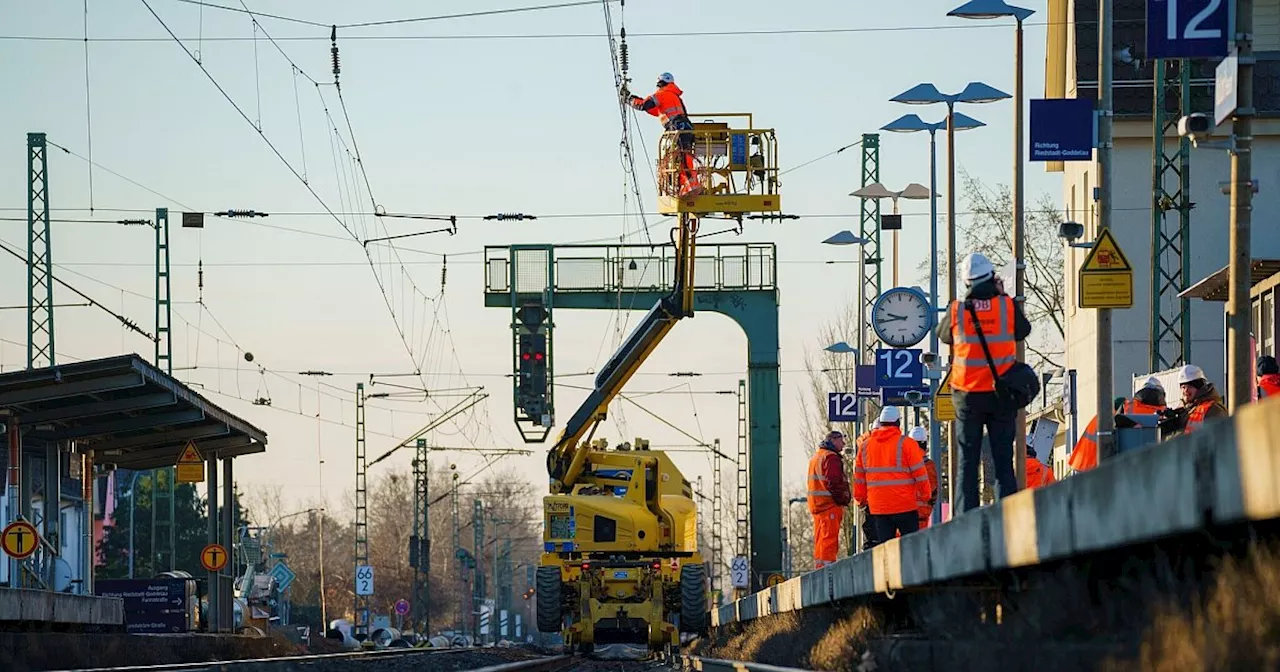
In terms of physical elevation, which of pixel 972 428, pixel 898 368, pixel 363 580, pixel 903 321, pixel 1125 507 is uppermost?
pixel 903 321

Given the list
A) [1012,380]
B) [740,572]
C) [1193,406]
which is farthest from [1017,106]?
[740,572]

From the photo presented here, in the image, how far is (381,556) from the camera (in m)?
141

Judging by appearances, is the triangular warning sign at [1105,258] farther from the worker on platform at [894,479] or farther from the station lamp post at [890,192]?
the station lamp post at [890,192]

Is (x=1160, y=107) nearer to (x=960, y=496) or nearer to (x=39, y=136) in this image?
(x=960, y=496)

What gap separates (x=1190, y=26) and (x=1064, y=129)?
5213mm

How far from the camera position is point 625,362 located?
34219mm

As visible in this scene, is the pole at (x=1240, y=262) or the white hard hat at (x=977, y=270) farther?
the pole at (x=1240, y=262)

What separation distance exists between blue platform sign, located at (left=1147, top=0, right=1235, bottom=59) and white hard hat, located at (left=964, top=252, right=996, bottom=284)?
4.56 metres

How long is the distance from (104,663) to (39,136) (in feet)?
80.8

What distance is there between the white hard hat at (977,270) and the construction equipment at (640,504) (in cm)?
1929

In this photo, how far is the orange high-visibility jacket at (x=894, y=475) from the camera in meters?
18.4

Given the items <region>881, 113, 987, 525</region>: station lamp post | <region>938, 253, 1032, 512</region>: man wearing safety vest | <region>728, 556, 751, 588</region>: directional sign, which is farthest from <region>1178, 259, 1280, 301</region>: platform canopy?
<region>728, 556, 751, 588</region>: directional sign

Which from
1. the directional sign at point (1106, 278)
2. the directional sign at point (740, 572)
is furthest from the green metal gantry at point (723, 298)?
the directional sign at point (1106, 278)

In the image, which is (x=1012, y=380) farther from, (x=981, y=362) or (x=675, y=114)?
(x=675, y=114)
